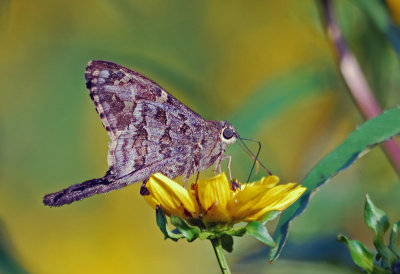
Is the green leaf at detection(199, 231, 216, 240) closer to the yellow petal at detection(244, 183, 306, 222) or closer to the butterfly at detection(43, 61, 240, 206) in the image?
the yellow petal at detection(244, 183, 306, 222)

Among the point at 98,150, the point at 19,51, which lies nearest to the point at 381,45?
the point at 98,150

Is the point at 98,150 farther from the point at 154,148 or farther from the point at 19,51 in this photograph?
the point at 154,148

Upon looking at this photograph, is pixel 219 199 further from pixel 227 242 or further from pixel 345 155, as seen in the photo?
pixel 345 155

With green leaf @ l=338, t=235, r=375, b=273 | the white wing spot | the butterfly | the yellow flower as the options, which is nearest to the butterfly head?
the butterfly

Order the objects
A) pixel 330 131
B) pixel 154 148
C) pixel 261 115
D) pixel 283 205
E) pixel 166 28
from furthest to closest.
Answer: pixel 166 28
pixel 330 131
pixel 261 115
pixel 154 148
pixel 283 205

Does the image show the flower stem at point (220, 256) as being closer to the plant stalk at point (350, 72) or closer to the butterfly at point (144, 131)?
the butterfly at point (144, 131)

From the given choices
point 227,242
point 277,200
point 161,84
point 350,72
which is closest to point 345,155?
point 277,200
